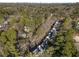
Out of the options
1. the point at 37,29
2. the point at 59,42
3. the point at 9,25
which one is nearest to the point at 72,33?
the point at 59,42

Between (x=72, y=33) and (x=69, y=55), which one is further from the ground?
(x=72, y=33)

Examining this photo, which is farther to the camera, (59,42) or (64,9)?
(64,9)

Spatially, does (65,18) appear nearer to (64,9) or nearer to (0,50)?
(64,9)

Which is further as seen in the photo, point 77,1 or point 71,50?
point 77,1

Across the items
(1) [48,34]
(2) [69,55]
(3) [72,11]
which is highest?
(3) [72,11]

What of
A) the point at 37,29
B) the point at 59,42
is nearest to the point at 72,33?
the point at 59,42

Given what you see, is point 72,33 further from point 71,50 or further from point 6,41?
→ point 6,41
